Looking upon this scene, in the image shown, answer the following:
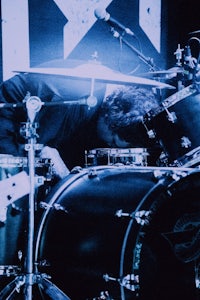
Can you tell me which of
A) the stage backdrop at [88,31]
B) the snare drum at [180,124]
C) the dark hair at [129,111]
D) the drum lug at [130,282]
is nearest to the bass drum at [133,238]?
the drum lug at [130,282]

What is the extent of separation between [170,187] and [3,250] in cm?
86

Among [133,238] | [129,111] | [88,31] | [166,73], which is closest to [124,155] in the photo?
[129,111]

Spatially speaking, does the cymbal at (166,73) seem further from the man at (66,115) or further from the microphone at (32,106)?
the microphone at (32,106)

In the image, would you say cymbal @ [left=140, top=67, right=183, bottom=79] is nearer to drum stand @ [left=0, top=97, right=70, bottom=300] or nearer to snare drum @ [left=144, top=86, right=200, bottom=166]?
snare drum @ [left=144, top=86, right=200, bottom=166]

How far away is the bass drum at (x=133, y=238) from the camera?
60.3 inches

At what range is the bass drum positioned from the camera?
1.53 m

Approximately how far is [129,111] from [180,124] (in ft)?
1.71

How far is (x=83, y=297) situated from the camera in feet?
5.58

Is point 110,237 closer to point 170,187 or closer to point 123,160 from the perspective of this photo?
point 170,187

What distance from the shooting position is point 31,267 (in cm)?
178

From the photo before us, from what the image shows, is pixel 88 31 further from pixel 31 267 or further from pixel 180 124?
pixel 31 267

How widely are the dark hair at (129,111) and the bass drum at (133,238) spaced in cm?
63

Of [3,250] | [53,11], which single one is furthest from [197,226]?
[53,11]

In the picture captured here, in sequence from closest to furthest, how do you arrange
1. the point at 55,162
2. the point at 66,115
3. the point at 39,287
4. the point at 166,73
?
1. the point at 39,287
2. the point at 166,73
3. the point at 55,162
4. the point at 66,115
